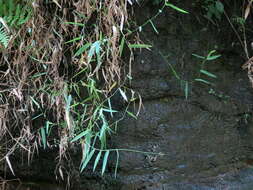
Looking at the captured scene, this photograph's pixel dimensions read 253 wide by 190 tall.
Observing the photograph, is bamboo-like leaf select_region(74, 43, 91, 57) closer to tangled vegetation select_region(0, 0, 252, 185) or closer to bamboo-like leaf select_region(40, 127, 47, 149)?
tangled vegetation select_region(0, 0, 252, 185)

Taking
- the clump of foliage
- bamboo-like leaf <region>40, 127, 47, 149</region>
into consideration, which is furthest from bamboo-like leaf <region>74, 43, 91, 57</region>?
bamboo-like leaf <region>40, 127, 47, 149</region>

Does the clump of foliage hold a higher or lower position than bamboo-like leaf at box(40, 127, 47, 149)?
higher

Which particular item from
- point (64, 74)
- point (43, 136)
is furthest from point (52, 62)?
point (43, 136)

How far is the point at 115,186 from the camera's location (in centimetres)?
147

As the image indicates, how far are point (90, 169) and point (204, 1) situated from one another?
0.80 m

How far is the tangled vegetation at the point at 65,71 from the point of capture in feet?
4.48

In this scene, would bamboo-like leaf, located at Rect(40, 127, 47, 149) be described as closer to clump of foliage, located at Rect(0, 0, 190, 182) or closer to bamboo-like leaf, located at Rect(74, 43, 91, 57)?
clump of foliage, located at Rect(0, 0, 190, 182)

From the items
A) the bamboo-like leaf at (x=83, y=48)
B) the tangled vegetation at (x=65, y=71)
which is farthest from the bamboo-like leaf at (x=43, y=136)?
the bamboo-like leaf at (x=83, y=48)

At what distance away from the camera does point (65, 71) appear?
4.83ft

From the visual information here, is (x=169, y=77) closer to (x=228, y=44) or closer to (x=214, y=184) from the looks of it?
(x=228, y=44)

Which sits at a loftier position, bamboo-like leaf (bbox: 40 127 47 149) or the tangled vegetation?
the tangled vegetation

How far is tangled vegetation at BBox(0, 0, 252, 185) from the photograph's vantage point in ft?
4.48

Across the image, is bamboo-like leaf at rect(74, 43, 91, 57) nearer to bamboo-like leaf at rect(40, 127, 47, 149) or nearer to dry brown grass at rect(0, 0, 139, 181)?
dry brown grass at rect(0, 0, 139, 181)

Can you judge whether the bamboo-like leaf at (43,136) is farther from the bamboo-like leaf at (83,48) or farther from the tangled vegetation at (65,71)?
the bamboo-like leaf at (83,48)
